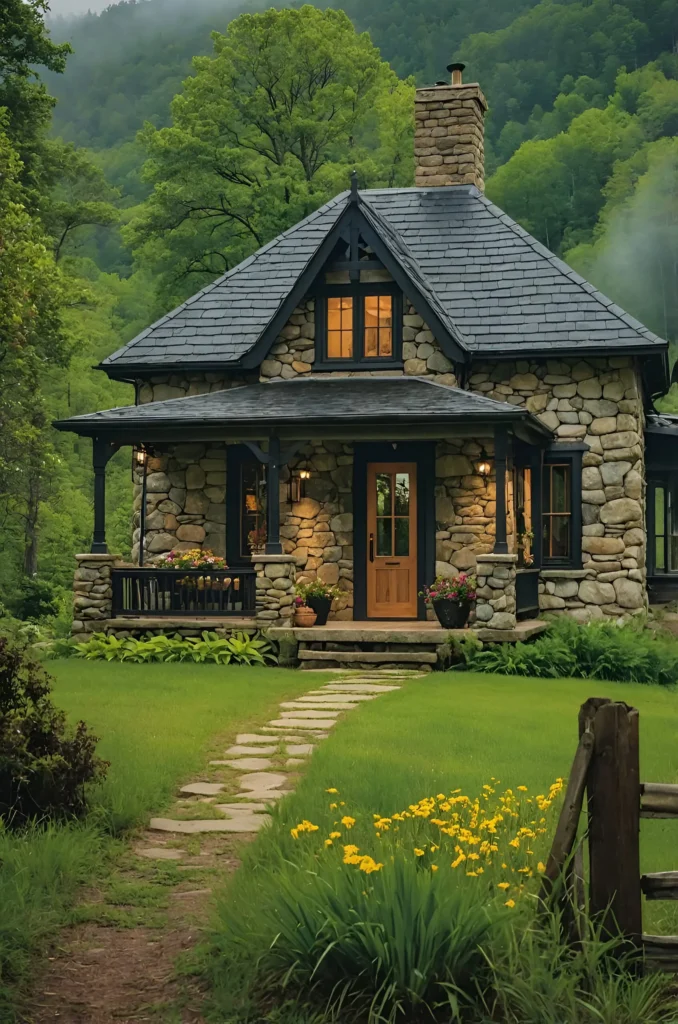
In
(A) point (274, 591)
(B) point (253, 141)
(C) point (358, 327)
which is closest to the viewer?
(A) point (274, 591)

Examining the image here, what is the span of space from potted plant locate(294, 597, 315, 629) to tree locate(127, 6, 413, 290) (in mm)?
14461

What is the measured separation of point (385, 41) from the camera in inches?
1960

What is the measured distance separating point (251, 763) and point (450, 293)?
1135cm

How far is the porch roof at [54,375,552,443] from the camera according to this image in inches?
607

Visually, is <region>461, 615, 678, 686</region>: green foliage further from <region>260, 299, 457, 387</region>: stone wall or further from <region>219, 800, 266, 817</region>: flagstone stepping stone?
<region>219, 800, 266, 817</region>: flagstone stepping stone

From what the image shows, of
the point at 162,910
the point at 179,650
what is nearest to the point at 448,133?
the point at 179,650

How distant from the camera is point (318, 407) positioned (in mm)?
16094

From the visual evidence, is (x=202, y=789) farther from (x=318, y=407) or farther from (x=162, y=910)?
(x=318, y=407)

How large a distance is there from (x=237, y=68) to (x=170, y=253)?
15.9 feet

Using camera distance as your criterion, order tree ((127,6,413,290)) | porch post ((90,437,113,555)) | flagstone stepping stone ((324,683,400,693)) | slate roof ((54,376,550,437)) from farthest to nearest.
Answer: tree ((127,6,413,290)), porch post ((90,437,113,555)), slate roof ((54,376,550,437)), flagstone stepping stone ((324,683,400,693))

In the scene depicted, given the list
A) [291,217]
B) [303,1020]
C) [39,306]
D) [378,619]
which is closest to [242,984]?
[303,1020]

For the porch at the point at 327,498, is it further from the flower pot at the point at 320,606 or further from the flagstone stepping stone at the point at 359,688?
the flagstone stepping stone at the point at 359,688

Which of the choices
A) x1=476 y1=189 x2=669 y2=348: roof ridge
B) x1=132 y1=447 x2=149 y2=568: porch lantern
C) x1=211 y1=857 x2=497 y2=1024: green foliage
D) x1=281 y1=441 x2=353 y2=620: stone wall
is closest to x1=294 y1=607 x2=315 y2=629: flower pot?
x1=281 y1=441 x2=353 y2=620: stone wall

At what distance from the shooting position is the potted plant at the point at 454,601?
620 inches
